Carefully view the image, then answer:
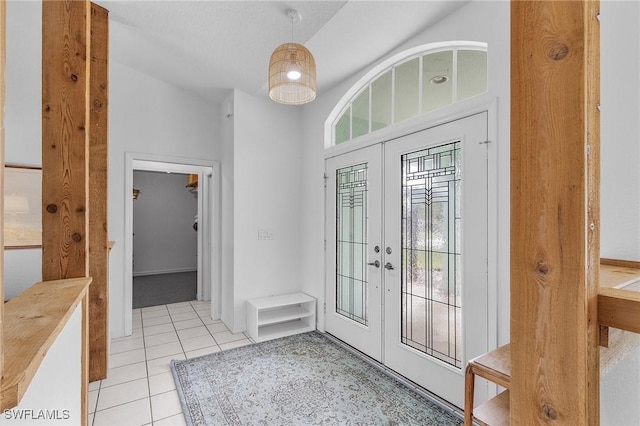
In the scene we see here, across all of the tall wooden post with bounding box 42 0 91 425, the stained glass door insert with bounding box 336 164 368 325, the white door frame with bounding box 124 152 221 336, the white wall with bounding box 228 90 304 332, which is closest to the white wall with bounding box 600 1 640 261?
the stained glass door insert with bounding box 336 164 368 325

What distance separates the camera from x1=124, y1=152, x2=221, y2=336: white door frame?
3656 mm

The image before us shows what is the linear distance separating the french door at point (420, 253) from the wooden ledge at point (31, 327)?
216cm

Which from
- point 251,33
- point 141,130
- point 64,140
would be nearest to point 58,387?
point 64,140

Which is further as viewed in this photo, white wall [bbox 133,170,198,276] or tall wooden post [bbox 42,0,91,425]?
white wall [bbox 133,170,198,276]

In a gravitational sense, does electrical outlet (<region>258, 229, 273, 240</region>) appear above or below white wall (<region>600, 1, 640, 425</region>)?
below

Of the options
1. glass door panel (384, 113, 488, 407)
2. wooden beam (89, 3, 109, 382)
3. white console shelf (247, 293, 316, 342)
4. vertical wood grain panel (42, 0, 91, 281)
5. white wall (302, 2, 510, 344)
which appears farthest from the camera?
white console shelf (247, 293, 316, 342)

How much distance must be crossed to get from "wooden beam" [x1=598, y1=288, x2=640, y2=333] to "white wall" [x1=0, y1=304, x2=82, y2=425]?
1.50 meters

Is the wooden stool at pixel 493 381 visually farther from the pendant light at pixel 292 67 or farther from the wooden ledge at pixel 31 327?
the pendant light at pixel 292 67

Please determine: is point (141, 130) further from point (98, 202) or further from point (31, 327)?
point (31, 327)

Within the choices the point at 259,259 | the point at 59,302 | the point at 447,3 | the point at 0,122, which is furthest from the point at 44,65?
the point at 259,259

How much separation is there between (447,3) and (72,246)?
8.90ft

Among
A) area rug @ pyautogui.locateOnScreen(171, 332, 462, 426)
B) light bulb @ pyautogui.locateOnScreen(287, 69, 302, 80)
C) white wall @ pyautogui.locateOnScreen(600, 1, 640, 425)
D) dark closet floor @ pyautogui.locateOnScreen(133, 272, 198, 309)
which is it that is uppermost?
light bulb @ pyautogui.locateOnScreen(287, 69, 302, 80)

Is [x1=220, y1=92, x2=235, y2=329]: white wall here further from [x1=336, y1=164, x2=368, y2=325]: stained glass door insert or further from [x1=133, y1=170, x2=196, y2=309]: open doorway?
[x1=133, y1=170, x2=196, y2=309]: open doorway

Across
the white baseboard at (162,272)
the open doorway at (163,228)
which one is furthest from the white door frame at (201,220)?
the white baseboard at (162,272)
